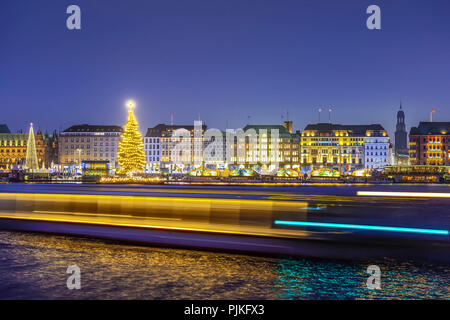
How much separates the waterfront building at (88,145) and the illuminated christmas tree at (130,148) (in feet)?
325

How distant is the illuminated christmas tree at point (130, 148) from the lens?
2381 inches

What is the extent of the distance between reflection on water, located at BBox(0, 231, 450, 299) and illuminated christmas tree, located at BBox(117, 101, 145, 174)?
48458 millimetres

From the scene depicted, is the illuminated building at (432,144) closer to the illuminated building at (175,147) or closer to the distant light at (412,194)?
the illuminated building at (175,147)

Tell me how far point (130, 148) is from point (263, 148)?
4046 inches

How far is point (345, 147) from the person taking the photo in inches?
6156

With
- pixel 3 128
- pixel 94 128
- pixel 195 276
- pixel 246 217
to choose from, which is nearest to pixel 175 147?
pixel 94 128

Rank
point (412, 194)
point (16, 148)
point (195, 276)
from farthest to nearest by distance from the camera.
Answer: point (16, 148), point (412, 194), point (195, 276)

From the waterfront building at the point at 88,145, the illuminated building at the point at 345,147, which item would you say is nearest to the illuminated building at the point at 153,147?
the waterfront building at the point at 88,145

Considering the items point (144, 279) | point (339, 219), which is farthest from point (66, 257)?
point (339, 219)

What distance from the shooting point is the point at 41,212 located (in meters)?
17.0

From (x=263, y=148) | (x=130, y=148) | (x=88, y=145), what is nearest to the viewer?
(x=130, y=148)

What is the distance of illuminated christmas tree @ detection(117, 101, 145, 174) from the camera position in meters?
60.5

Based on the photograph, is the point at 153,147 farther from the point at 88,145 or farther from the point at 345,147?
the point at 345,147

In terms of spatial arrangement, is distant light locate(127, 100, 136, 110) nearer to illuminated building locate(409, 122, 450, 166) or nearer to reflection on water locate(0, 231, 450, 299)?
reflection on water locate(0, 231, 450, 299)
